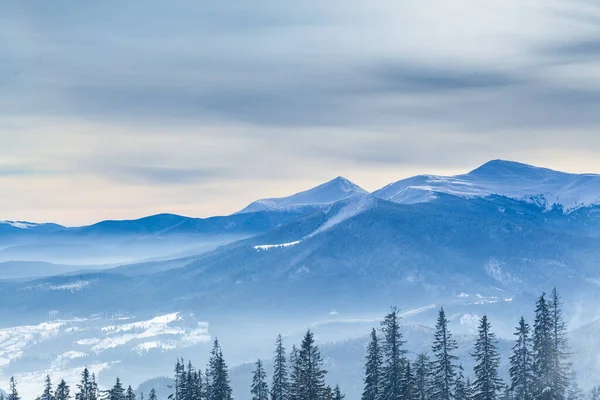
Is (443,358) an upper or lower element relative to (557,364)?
upper

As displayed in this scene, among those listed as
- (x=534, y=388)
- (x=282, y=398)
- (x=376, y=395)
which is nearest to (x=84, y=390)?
(x=282, y=398)

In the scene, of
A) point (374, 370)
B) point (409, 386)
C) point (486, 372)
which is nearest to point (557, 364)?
point (486, 372)

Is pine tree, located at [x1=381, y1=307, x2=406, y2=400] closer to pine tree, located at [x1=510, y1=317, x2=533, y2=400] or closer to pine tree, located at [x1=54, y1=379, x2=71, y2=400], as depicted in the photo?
pine tree, located at [x1=510, y1=317, x2=533, y2=400]

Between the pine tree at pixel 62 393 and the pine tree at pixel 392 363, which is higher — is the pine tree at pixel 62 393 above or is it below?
below

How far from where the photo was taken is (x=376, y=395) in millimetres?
121688

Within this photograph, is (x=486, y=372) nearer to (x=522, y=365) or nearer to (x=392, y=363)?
(x=522, y=365)

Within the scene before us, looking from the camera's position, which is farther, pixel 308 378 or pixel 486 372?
pixel 486 372

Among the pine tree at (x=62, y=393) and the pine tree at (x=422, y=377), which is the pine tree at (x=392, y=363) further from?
the pine tree at (x=62, y=393)

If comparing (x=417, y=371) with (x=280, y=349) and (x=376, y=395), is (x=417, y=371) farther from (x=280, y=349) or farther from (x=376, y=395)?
(x=280, y=349)

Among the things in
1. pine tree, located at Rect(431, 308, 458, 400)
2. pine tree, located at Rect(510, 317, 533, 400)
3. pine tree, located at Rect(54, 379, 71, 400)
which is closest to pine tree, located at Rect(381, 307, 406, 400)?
pine tree, located at Rect(431, 308, 458, 400)

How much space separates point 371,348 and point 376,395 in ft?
17.2

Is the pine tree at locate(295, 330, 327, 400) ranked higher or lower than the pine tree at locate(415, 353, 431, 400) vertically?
higher

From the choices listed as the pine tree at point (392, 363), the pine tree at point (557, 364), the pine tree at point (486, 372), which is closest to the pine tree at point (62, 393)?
the pine tree at point (392, 363)

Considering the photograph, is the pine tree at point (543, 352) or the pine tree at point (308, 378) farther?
the pine tree at point (543, 352)
